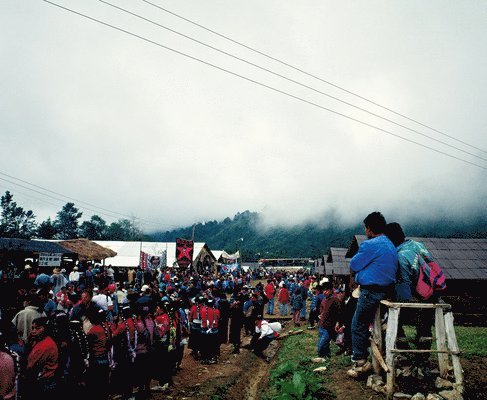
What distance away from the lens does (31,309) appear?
28.1ft

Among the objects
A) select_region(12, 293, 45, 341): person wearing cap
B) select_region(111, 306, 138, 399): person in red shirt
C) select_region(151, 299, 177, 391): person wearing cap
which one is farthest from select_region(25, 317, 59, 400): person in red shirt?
select_region(151, 299, 177, 391): person wearing cap

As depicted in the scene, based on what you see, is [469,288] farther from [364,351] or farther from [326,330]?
[364,351]

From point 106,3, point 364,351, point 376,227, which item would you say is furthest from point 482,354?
point 106,3

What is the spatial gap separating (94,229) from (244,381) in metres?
118

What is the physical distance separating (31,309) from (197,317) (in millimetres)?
5942

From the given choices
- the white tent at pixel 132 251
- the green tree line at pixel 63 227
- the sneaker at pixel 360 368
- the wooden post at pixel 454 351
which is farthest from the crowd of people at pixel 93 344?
the green tree line at pixel 63 227

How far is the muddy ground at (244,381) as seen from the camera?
517cm

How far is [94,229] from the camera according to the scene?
114m

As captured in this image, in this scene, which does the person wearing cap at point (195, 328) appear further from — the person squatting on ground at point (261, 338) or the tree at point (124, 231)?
the tree at point (124, 231)

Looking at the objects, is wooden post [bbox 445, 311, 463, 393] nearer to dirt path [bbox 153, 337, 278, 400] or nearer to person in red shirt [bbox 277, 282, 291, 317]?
dirt path [bbox 153, 337, 278, 400]

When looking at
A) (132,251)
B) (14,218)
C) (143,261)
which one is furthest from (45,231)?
(143,261)

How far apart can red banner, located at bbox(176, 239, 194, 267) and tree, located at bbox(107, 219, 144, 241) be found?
10046 centimetres

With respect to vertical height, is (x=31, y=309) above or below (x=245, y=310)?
above

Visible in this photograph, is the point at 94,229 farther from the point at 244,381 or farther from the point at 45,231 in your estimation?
the point at 244,381
